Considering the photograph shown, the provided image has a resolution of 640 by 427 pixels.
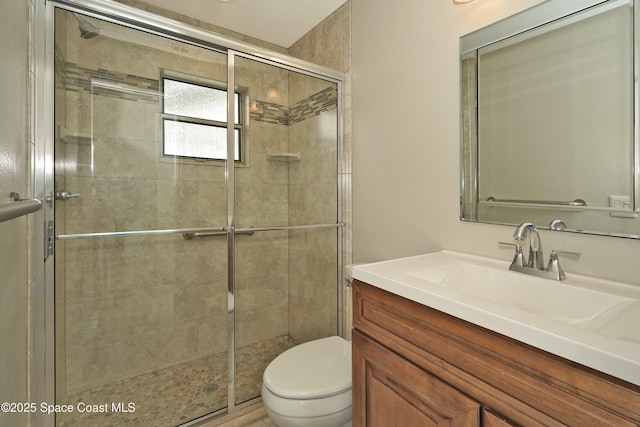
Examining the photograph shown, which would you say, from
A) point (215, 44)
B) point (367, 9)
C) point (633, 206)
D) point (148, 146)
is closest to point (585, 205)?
point (633, 206)

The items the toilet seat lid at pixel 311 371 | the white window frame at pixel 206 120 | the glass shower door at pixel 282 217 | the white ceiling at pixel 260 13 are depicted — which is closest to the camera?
the toilet seat lid at pixel 311 371

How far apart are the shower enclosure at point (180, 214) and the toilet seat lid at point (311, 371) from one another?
371 millimetres

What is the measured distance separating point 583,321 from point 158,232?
170 cm

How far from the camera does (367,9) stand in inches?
66.2

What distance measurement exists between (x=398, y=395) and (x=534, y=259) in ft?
1.97

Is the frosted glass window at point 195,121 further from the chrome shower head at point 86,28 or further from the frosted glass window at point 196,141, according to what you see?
the chrome shower head at point 86,28

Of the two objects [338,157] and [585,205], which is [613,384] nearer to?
[585,205]

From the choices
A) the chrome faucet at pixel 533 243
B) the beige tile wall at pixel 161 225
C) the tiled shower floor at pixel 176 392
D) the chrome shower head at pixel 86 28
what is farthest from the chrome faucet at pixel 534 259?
the chrome shower head at pixel 86 28

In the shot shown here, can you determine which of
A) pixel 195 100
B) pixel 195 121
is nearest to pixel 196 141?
pixel 195 121

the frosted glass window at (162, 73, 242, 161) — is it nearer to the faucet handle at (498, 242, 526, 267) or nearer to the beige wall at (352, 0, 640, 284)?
the beige wall at (352, 0, 640, 284)

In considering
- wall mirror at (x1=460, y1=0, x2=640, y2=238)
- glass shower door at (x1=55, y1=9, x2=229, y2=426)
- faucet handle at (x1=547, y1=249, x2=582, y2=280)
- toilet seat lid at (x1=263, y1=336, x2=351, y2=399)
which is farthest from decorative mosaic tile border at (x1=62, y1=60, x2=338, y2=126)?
faucet handle at (x1=547, y1=249, x2=582, y2=280)

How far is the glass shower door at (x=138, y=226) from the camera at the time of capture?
1.31m

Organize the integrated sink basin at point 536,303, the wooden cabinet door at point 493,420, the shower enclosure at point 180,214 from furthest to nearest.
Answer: the shower enclosure at point 180,214 → the wooden cabinet door at point 493,420 → the integrated sink basin at point 536,303

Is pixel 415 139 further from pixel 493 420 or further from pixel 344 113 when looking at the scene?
pixel 493 420
